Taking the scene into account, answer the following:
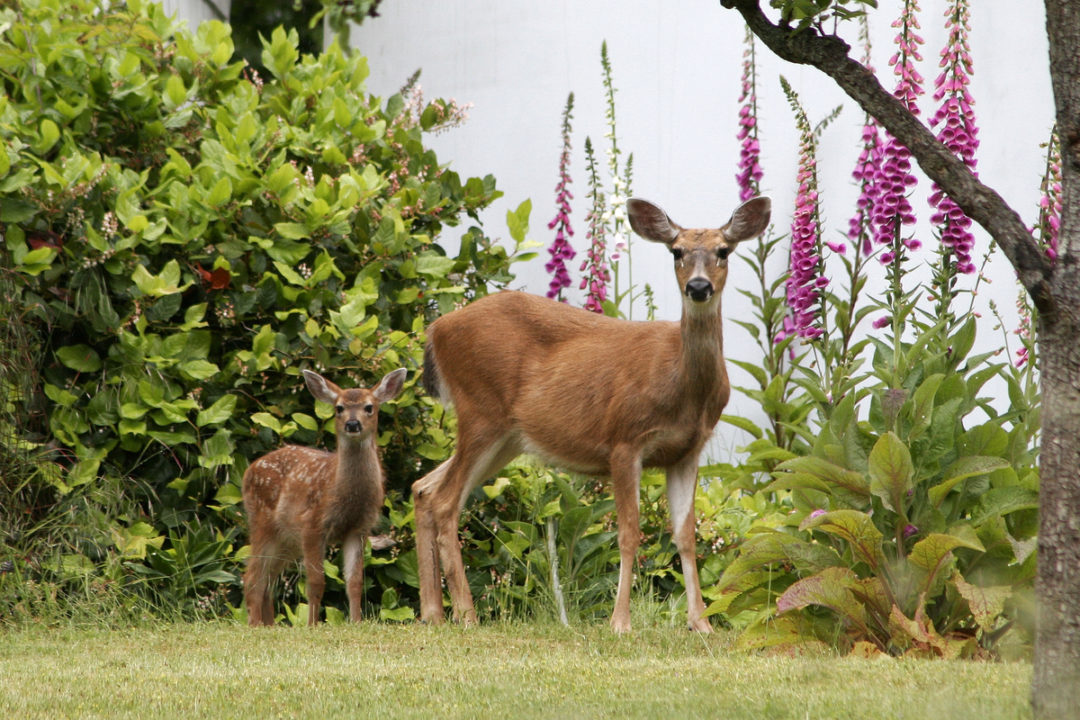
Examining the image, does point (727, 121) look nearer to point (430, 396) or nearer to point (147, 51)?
point (430, 396)

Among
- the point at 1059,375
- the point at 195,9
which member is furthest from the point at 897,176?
the point at 195,9

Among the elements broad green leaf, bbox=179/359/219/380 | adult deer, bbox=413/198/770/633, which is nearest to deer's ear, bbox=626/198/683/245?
adult deer, bbox=413/198/770/633

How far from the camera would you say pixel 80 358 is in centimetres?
688

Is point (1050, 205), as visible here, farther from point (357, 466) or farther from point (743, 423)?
point (357, 466)

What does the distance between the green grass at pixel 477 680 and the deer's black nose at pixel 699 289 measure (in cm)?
144

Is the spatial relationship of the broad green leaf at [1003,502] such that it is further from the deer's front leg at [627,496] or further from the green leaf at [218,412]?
the green leaf at [218,412]

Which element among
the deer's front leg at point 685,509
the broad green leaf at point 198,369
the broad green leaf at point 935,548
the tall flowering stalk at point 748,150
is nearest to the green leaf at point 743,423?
the deer's front leg at point 685,509

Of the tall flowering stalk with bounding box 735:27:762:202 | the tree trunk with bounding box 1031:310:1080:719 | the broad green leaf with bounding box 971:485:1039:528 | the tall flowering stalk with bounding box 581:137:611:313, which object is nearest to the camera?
the tree trunk with bounding box 1031:310:1080:719

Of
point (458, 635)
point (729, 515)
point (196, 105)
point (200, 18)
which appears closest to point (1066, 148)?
point (458, 635)

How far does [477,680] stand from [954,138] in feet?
10.7

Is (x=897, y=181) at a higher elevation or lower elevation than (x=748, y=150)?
lower

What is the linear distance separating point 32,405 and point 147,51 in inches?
89.1

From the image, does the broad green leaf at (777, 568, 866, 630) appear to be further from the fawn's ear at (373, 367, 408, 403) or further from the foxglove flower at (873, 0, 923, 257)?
the fawn's ear at (373, 367, 408, 403)

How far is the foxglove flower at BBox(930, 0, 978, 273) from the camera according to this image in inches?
226
